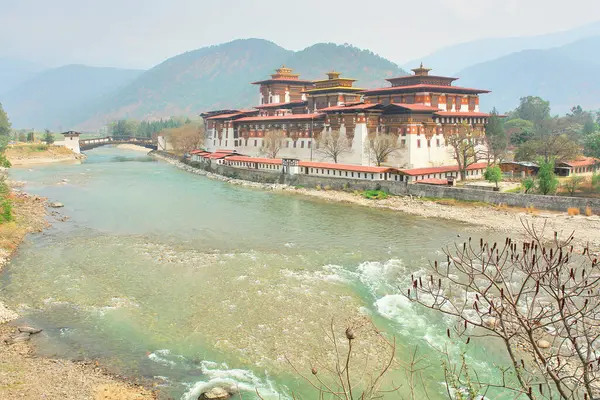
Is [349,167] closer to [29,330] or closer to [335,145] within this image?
[335,145]

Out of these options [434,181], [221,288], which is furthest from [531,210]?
[221,288]

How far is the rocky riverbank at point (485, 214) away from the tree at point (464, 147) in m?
9.79

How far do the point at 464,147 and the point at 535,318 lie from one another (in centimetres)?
4803

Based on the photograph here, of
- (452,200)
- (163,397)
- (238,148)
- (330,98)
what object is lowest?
(163,397)

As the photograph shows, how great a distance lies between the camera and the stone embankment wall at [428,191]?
36938mm

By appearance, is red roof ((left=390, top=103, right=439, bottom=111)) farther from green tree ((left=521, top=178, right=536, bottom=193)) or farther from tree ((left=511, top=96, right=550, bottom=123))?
tree ((left=511, top=96, right=550, bottom=123))

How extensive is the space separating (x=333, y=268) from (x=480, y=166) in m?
34.9

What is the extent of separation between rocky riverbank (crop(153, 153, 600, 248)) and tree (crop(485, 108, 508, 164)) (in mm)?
14290

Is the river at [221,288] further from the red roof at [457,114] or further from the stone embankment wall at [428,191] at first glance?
the red roof at [457,114]

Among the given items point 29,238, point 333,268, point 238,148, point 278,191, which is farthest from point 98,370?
point 238,148

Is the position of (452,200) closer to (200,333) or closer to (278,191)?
(278,191)

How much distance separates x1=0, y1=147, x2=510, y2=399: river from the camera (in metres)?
16.3

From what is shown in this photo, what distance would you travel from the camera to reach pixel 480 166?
5441cm

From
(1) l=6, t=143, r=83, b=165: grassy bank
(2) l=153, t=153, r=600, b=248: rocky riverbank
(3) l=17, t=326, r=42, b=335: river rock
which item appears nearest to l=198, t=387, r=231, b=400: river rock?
(3) l=17, t=326, r=42, b=335: river rock
